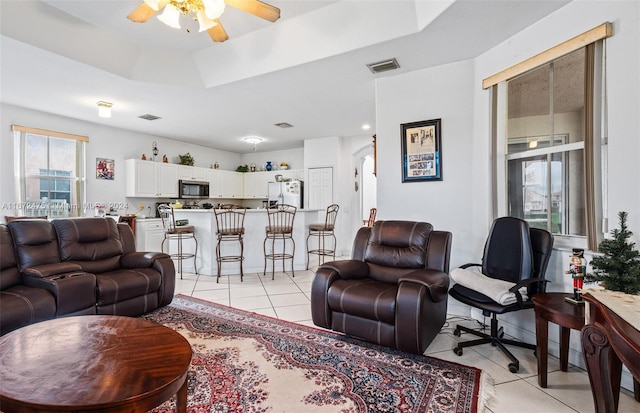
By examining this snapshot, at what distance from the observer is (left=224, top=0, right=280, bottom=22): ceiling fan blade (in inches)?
84.8

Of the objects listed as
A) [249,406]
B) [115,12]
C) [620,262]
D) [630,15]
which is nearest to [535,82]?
[630,15]

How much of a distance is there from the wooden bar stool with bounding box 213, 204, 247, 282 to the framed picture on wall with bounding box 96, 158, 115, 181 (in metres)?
2.59

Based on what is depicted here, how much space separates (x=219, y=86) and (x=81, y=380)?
3.39 meters

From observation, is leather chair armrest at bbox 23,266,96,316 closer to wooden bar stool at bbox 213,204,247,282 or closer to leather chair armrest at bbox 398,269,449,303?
wooden bar stool at bbox 213,204,247,282

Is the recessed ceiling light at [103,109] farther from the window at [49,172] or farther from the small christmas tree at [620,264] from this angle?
the small christmas tree at [620,264]

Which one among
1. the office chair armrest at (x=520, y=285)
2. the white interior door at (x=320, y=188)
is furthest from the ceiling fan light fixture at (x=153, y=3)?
the white interior door at (x=320, y=188)

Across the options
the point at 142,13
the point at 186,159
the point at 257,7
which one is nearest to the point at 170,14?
the point at 142,13

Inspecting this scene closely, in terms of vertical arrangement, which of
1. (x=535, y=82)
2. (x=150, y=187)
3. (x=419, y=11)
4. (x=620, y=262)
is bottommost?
(x=620, y=262)

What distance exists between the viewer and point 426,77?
3344 mm

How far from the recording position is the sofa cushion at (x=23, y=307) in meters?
2.08

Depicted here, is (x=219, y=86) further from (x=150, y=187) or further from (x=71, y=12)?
(x=150, y=187)

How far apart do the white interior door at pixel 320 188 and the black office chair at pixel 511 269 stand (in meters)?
4.44

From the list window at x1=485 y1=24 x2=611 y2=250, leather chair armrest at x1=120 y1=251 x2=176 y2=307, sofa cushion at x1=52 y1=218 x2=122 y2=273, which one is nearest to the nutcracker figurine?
window at x1=485 y1=24 x2=611 y2=250

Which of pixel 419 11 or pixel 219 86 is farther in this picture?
pixel 219 86
